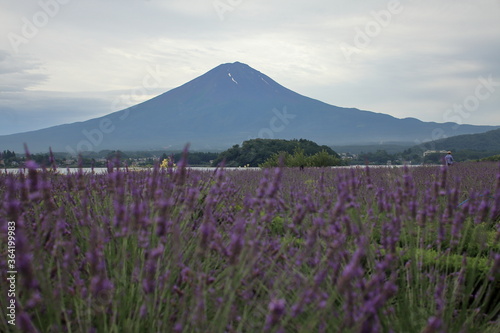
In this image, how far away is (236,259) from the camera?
154 centimetres

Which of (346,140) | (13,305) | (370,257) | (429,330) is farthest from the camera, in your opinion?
(346,140)

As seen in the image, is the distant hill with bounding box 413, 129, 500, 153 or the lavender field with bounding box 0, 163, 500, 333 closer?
the lavender field with bounding box 0, 163, 500, 333

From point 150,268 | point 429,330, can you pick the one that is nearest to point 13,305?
point 150,268

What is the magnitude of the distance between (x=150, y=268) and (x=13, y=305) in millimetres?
695

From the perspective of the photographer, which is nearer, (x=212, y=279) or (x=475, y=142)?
(x=212, y=279)

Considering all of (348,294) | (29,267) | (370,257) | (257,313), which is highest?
(29,267)

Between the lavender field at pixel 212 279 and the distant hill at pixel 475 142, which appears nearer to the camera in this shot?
the lavender field at pixel 212 279

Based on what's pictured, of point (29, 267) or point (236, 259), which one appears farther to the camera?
point (236, 259)

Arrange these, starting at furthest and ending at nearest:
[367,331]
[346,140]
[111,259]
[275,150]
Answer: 1. [346,140]
2. [275,150]
3. [111,259]
4. [367,331]

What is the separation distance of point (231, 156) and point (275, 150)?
2.60 m

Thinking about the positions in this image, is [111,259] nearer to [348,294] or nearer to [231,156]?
[348,294]

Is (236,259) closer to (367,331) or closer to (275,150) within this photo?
(367,331)

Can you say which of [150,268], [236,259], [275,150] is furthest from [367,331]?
[275,150]

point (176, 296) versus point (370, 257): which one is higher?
point (370, 257)
